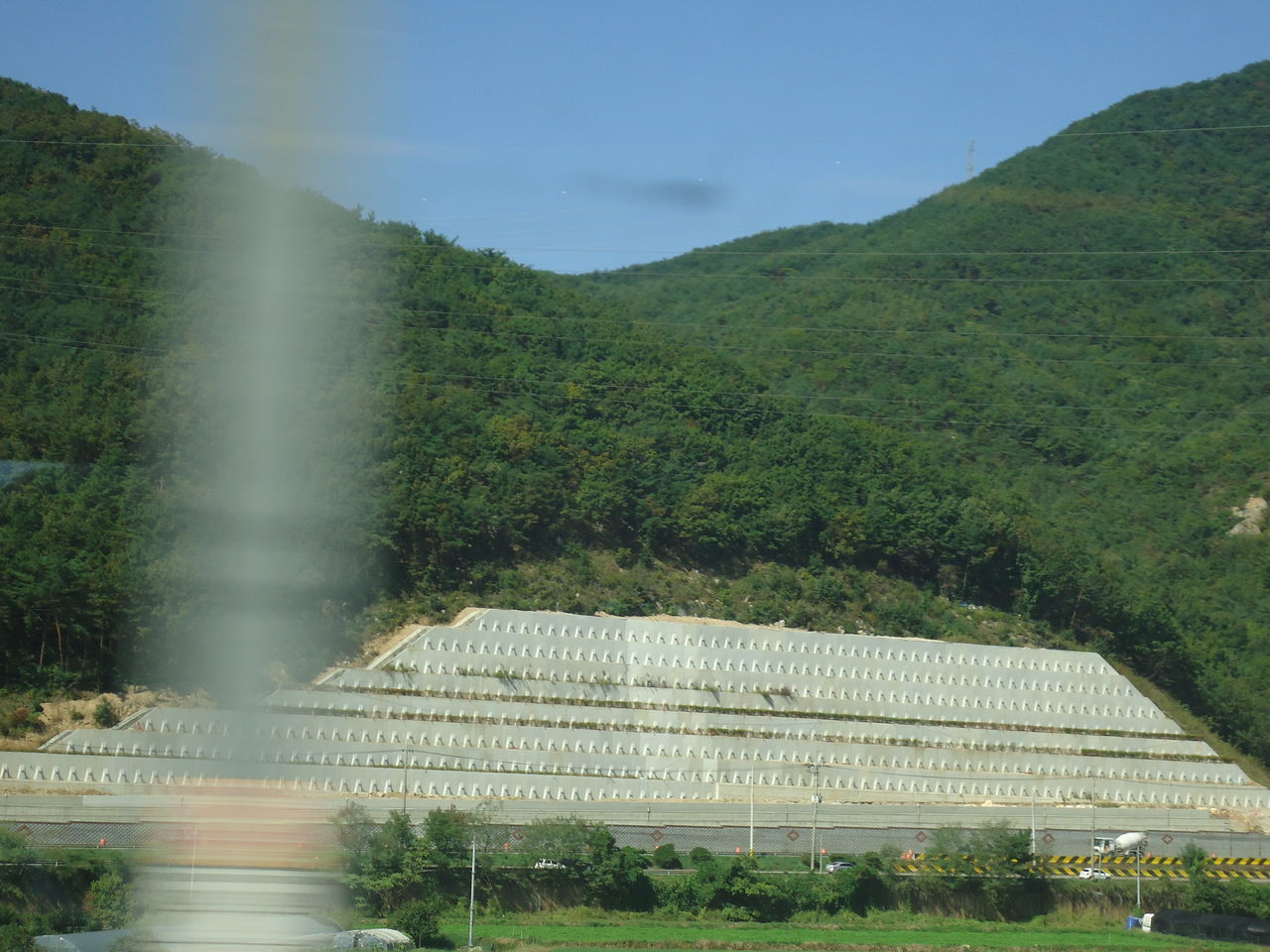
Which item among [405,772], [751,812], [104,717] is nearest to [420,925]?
[405,772]

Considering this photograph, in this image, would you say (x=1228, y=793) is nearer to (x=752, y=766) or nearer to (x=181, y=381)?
(x=752, y=766)

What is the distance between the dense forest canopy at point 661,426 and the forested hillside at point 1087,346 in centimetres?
23

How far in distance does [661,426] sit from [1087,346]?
3806 cm

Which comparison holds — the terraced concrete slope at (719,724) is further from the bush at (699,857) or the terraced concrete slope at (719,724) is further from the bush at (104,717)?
the bush at (699,857)

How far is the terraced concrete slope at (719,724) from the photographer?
112 ft

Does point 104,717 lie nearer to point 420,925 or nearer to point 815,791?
point 420,925

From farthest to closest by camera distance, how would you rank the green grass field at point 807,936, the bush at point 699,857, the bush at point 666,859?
the bush at point 666,859 → the bush at point 699,857 → the green grass field at point 807,936

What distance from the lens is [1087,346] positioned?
79.8 m

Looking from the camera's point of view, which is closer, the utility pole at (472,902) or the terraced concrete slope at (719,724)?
the utility pole at (472,902)

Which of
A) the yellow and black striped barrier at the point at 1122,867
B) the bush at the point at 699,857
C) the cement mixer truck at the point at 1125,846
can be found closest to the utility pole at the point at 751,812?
the bush at the point at 699,857

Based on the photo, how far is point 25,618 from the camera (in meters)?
32.2

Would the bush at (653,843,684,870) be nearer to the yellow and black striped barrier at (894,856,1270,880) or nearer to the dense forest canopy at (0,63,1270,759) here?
the yellow and black striped barrier at (894,856,1270,880)

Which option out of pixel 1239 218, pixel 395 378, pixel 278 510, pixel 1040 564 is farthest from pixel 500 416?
pixel 1239 218

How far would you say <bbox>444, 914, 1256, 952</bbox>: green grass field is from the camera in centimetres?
2397
